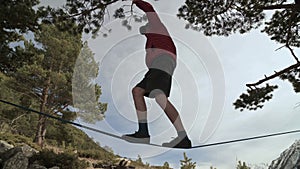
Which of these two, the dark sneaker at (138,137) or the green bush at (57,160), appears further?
the green bush at (57,160)

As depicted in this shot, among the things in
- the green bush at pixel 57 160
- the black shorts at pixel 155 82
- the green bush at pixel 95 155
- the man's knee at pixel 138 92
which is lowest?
the man's knee at pixel 138 92

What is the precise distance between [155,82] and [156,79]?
3cm

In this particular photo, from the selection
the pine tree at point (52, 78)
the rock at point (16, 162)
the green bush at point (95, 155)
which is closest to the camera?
the rock at point (16, 162)

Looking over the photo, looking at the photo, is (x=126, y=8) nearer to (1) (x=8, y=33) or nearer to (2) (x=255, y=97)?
(2) (x=255, y=97)

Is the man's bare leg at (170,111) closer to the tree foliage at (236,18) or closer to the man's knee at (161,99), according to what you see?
the man's knee at (161,99)

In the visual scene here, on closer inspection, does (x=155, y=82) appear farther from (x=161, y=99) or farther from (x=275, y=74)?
(x=275, y=74)

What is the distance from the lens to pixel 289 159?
5.04 meters

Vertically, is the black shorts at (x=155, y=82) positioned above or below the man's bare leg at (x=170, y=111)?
above

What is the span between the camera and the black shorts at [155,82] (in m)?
2.18

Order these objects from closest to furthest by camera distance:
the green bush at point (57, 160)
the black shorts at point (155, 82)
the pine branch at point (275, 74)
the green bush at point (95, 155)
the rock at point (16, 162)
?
1. the black shorts at point (155, 82)
2. the pine branch at point (275, 74)
3. the rock at point (16, 162)
4. the green bush at point (57, 160)
5. the green bush at point (95, 155)

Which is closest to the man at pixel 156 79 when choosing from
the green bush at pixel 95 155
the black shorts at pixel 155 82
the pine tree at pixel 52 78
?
the black shorts at pixel 155 82

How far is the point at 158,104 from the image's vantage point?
2.27m

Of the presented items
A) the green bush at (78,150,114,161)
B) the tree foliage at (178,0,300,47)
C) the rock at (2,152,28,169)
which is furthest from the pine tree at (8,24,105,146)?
the tree foliage at (178,0,300,47)

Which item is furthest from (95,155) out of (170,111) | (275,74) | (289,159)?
(170,111)
